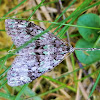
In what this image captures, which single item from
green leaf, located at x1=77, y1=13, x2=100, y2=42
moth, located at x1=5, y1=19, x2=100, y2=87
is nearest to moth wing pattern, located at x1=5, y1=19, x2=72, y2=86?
moth, located at x1=5, y1=19, x2=100, y2=87

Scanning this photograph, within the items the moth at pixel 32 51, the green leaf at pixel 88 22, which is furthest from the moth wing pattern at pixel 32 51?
the green leaf at pixel 88 22

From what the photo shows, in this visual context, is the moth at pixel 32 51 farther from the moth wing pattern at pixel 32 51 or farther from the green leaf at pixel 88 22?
the green leaf at pixel 88 22

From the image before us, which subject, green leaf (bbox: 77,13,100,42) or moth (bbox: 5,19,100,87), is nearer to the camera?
moth (bbox: 5,19,100,87)

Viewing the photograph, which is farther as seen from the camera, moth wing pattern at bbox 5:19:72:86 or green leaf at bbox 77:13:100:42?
green leaf at bbox 77:13:100:42

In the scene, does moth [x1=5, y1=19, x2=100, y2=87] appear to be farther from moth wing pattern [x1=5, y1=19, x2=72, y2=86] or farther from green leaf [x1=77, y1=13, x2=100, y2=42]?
green leaf [x1=77, y1=13, x2=100, y2=42]

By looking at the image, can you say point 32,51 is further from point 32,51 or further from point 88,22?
point 88,22

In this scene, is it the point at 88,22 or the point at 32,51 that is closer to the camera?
the point at 32,51

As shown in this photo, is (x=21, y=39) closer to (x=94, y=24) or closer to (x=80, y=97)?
(x=94, y=24)

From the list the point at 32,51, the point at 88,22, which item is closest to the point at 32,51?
the point at 32,51
